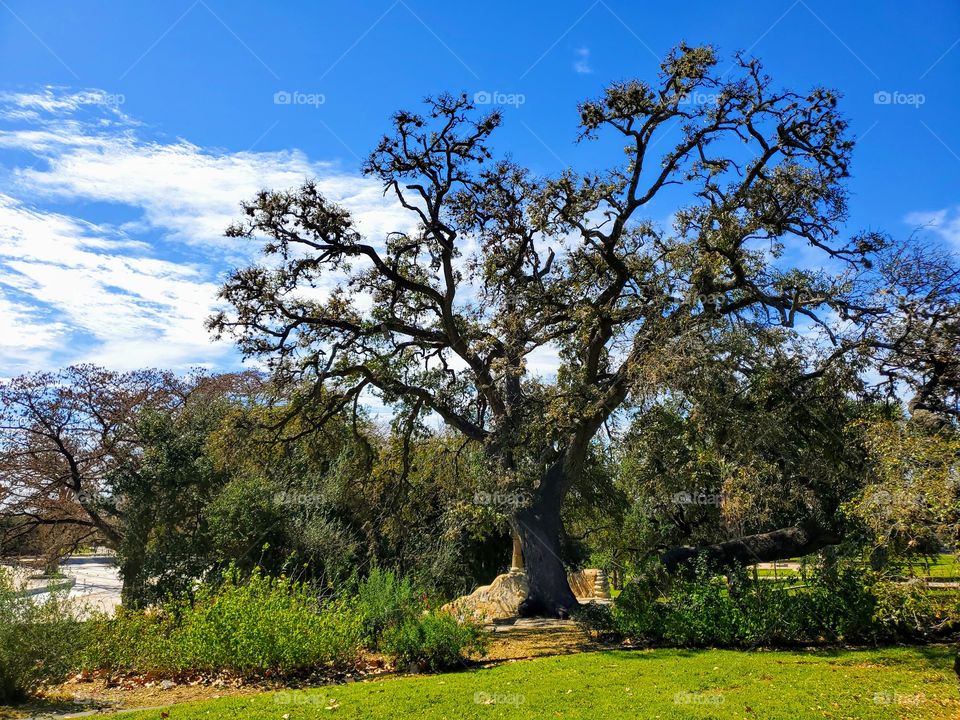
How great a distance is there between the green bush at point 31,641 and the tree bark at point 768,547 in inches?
407

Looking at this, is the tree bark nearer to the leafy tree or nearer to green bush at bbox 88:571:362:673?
green bush at bbox 88:571:362:673

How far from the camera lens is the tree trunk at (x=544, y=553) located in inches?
668

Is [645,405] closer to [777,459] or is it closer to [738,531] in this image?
[777,459]

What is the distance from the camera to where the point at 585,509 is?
23328mm

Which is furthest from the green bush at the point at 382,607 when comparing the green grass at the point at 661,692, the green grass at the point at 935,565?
the green grass at the point at 935,565

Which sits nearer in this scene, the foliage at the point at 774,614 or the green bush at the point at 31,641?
the green bush at the point at 31,641

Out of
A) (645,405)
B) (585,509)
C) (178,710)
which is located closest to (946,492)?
(645,405)

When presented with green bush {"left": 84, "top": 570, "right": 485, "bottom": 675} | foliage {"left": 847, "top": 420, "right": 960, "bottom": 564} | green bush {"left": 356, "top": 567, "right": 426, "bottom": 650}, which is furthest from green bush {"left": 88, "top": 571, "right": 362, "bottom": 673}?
foliage {"left": 847, "top": 420, "right": 960, "bottom": 564}

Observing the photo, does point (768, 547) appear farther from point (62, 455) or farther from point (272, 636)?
point (62, 455)

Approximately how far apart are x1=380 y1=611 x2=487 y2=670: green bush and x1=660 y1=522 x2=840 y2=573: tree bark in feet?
16.5

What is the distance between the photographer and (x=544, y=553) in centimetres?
1700

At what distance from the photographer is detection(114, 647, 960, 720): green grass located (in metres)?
8.08

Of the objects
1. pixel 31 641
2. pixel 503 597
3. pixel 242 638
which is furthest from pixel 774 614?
pixel 31 641

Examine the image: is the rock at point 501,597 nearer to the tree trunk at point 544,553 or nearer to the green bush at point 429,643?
the tree trunk at point 544,553
